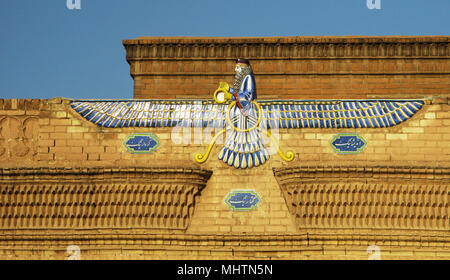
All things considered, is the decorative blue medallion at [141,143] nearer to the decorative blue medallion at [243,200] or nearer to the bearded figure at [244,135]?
the bearded figure at [244,135]

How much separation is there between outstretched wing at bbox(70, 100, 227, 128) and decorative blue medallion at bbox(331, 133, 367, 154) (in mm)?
2297

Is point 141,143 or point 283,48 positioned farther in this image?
point 283,48

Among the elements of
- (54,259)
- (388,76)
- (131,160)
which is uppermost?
(388,76)

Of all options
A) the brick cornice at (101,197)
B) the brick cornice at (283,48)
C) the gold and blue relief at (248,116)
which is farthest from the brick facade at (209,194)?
the brick cornice at (283,48)

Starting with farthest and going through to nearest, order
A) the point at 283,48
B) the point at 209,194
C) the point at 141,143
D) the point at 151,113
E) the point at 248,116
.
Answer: the point at 283,48, the point at 151,113, the point at 141,143, the point at 248,116, the point at 209,194

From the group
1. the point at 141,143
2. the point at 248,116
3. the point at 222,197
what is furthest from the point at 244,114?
the point at 141,143

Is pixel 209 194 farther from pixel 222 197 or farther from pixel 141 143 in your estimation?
pixel 141 143

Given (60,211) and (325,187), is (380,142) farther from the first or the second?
(60,211)

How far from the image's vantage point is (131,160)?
23734mm

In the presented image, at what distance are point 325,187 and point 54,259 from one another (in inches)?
216

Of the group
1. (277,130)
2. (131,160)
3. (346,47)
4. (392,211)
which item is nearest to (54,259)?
(131,160)

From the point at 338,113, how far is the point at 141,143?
4.00 m

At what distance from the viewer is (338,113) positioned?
23.9 metres

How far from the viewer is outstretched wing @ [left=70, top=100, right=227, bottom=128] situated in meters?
23.8
